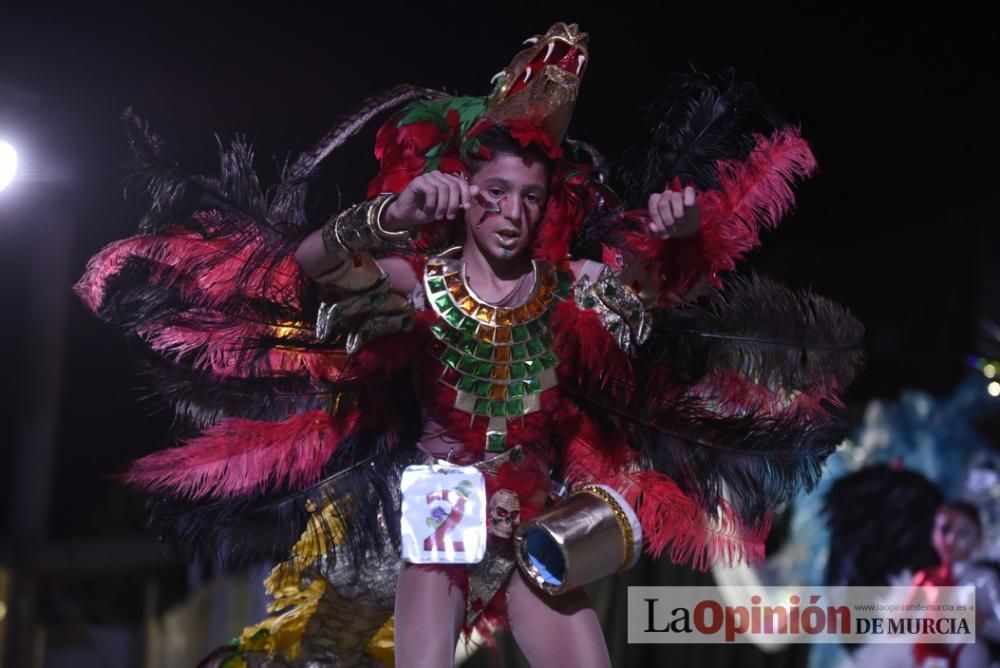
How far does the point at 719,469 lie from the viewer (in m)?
1.82

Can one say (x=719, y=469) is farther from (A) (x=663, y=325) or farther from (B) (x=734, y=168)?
(B) (x=734, y=168)

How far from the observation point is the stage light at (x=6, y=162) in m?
2.33

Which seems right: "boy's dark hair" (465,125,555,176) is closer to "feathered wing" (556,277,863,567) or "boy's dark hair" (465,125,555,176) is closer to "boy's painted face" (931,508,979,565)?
"feathered wing" (556,277,863,567)

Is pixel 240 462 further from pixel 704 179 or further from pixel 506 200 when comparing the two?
pixel 704 179

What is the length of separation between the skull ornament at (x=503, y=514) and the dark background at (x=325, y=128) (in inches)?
26.0

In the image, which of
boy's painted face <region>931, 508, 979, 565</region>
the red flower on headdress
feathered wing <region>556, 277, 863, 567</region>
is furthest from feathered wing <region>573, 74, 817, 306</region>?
boy's painted face <region>931, 508, 979, 565</region>

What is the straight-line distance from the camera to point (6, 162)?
7.68ft

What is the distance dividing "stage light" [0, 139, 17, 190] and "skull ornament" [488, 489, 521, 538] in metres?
1.30

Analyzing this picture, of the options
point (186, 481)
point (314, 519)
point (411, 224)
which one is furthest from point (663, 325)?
point (186, 481)

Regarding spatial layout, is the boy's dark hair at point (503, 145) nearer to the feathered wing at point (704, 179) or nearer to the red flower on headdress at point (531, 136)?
the red flower on headdress at point (531, 136)

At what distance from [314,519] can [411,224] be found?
19.8 inches

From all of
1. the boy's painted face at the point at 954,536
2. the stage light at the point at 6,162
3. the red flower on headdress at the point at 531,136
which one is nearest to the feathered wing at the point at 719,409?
the red flower on headdress at the point at 531,136

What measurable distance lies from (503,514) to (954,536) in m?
1.86

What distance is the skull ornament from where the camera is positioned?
1729 mm
